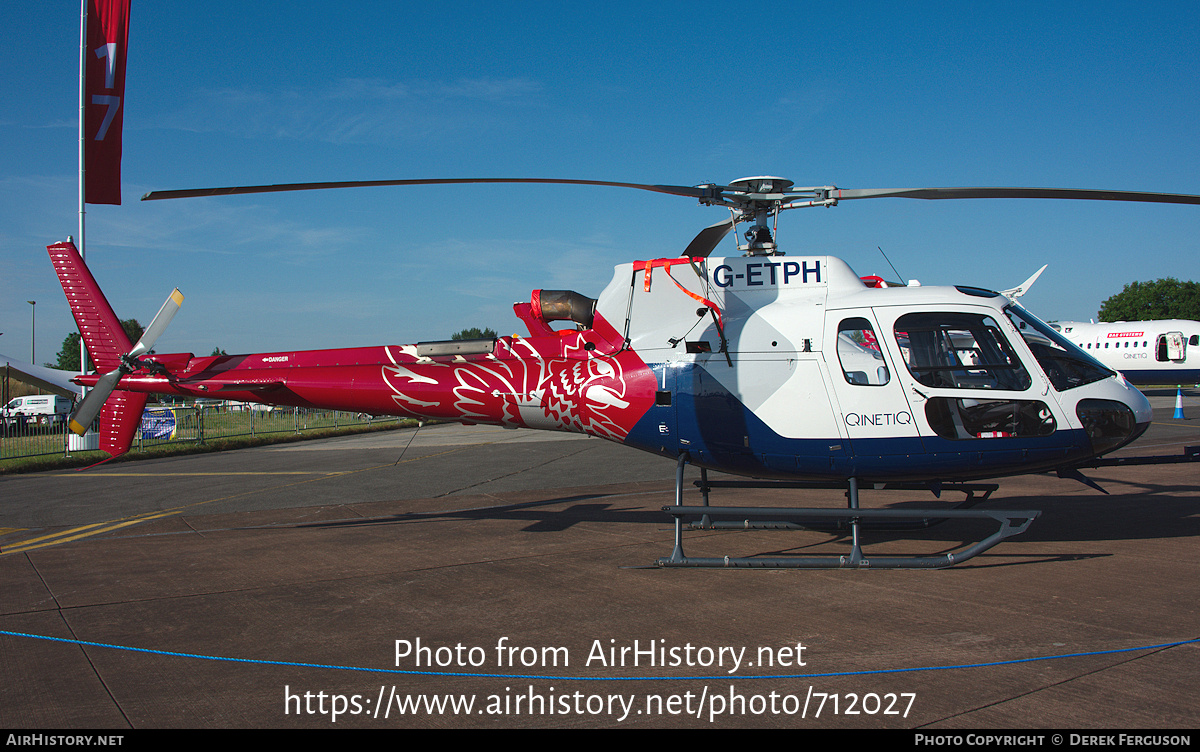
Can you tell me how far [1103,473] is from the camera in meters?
13.8

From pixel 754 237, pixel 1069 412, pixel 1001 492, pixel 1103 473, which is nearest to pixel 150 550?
pixel 754 237

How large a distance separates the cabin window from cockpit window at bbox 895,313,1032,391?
0.26m

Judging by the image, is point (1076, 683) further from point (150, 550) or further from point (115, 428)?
point (115, 428)

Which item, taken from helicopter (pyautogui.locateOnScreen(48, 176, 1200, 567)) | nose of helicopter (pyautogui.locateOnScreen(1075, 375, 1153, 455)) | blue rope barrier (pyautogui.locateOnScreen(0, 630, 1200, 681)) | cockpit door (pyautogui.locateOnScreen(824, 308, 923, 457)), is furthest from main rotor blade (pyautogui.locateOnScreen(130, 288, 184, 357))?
nose of helicopter (pyautogui.locateOnScreen(1075, 375, 1153, 455))

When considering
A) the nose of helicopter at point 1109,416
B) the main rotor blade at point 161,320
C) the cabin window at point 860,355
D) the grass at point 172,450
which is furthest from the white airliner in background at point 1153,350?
the main rotor blade at point 161,320

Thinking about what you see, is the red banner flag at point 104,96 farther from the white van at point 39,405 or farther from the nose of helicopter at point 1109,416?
the white van at point 39,405

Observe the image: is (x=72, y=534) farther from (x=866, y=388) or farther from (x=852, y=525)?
(x=866, y=388)

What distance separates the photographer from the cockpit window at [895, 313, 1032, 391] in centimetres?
782

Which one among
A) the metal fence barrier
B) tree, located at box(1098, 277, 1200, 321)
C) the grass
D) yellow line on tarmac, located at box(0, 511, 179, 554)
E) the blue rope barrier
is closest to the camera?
the blue rope barrier

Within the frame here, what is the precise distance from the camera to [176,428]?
26000 mm

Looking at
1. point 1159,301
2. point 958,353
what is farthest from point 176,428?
point 1159,301

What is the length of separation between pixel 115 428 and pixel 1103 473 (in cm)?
1672

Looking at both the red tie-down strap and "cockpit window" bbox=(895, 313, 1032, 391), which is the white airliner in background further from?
the red tie-down strap

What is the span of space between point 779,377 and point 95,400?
960 cm
